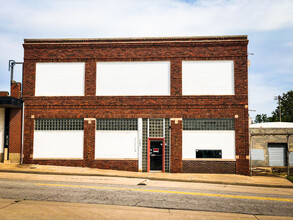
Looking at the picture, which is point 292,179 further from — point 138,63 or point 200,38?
point 138,63

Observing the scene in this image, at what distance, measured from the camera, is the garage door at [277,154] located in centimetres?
2703

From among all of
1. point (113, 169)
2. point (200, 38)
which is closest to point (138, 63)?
point (200, 38)

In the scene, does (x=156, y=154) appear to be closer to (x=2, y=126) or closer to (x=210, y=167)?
(x=210, y=167)

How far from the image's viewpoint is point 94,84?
22984 millimetres

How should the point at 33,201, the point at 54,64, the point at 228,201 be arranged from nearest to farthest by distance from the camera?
1. the point at 33,201
2. the point at 228,201
3. the point at 54,64

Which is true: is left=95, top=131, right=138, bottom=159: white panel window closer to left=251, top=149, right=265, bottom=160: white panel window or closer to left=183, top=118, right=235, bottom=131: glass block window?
left=183, top=118, right=235, bottom=131: glass block window

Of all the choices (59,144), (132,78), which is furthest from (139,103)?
(59,144)

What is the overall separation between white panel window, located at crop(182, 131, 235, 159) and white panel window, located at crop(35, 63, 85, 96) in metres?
8.33

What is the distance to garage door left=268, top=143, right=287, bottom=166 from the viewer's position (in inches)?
1064

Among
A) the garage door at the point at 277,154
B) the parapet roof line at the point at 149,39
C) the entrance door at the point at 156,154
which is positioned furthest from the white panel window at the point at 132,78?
the garage door at the point at 277,154

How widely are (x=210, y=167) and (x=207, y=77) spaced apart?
623cm

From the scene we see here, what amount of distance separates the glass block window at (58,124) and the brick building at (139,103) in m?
0.07

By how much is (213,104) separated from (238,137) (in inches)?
111

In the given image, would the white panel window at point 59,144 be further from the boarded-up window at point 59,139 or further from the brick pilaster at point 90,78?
the brick pilaster at point 90,78
